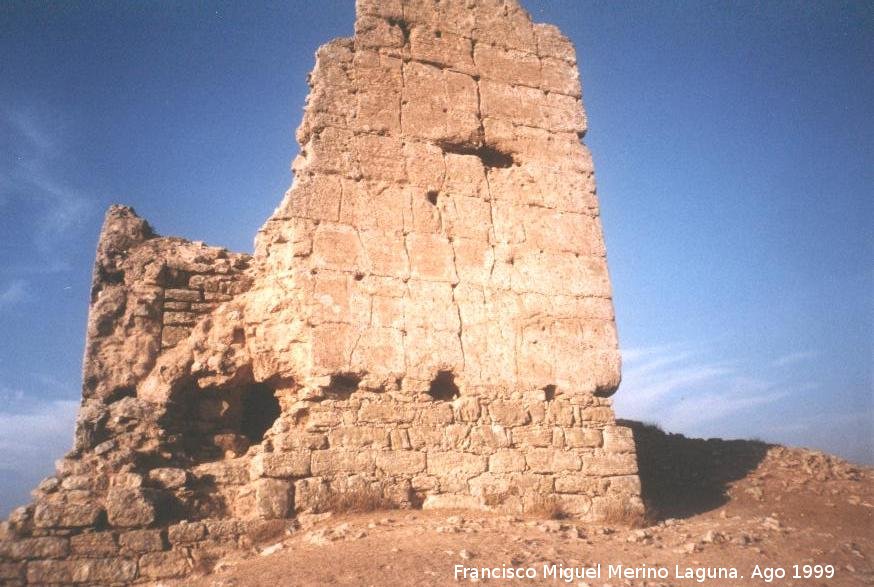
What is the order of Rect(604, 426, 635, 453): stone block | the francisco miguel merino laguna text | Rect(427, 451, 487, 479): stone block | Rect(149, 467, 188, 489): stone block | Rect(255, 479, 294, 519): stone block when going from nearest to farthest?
A: the francisco miguel merino laguna text → Rect(255, 479, 294, 519): stone block → Rect(149, 467, 188, 489): stone block → Rect(427, 451, 487, 479): stone block → Rect(604, 426, 635, 453): stone block

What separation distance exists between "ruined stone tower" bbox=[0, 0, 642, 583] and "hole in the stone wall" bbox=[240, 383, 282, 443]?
0.07 ft

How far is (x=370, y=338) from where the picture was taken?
5.16 meters

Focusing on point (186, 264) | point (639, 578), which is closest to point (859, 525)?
point (639, 578)

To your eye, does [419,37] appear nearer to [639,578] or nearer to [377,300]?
[377,300]

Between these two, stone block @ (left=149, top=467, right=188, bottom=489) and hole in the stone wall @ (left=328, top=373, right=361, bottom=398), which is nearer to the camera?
stone block @ (left=149, top=467, right=188, bottom=489)

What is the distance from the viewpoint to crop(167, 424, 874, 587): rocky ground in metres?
3.65

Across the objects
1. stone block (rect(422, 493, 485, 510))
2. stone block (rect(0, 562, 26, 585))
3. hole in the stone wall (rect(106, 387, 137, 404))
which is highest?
hole in the stone wall (rect(106, 387, 137, 404))

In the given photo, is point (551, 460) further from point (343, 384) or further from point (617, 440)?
point (343, 384)

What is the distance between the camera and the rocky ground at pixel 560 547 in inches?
144

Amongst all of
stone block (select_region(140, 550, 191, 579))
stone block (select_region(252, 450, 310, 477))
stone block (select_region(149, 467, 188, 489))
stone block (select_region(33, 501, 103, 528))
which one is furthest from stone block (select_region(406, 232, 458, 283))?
stone block (select_region(33, 501, 103, 528))

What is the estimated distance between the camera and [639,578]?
12.2 feet

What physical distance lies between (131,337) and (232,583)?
262 centimetres

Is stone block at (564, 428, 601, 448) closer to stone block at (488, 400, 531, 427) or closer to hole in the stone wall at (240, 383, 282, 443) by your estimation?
stone block at (488, 400, 531, 427)

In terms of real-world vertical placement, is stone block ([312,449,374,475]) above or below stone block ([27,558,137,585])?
above
